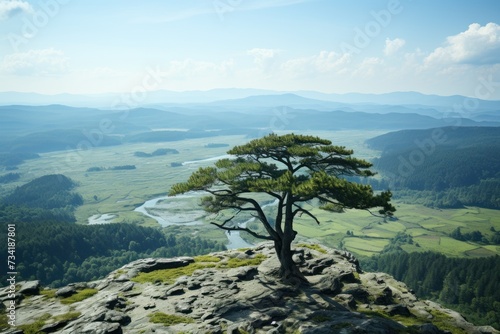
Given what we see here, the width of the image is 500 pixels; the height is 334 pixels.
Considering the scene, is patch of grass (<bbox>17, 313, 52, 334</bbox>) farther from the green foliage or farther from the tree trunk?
the tree trunk

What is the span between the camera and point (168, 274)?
135ft

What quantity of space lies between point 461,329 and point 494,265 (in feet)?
394

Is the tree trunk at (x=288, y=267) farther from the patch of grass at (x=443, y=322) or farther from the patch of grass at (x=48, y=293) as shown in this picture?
the patch of grass at (x=48, y=293)

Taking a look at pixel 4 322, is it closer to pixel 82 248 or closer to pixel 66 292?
pixel 66 292

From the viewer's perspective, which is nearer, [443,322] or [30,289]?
[443,322]

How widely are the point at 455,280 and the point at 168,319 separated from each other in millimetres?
126746

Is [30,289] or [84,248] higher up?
[30,289]

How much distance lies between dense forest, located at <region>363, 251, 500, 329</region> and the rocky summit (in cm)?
9263

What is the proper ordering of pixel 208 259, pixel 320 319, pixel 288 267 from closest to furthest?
pixel 320 319
pixel 288 267
pixel 208 259

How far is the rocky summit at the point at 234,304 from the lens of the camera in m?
26.9

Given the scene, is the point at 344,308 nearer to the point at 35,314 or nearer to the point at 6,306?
the point at 35,314

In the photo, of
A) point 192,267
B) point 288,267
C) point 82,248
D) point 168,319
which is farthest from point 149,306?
point 82,248

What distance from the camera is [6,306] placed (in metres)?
34.2

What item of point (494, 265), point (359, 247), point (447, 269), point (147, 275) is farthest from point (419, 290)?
point (147, 275)
